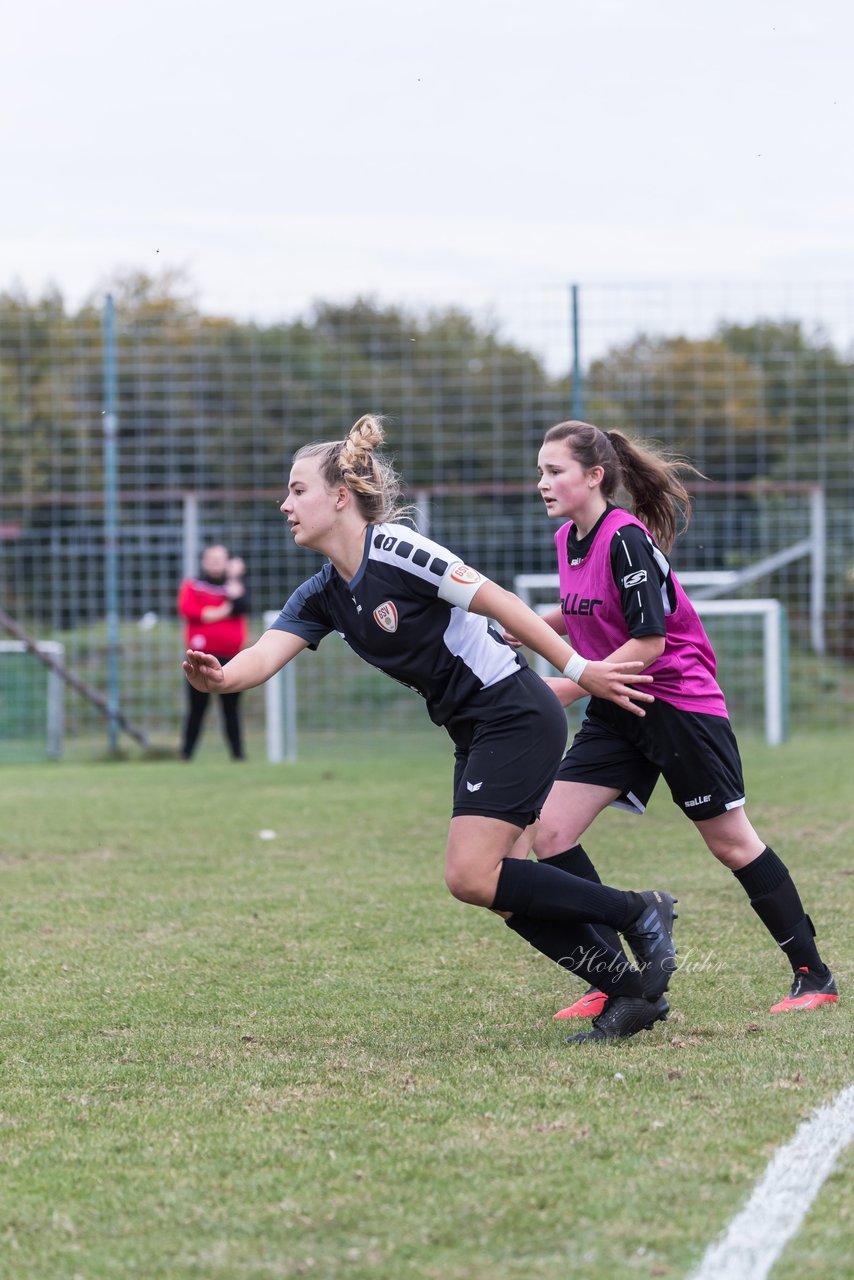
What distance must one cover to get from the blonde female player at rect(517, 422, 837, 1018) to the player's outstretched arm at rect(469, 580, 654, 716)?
161 mm

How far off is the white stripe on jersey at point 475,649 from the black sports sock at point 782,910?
1.04 m

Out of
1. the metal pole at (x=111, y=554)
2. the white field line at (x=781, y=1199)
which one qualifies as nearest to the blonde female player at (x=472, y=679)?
the white field line at (x=781, y=1199)

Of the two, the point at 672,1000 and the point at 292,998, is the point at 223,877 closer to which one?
the point at 292,998

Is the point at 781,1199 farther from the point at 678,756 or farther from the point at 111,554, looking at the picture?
the point at 111,554

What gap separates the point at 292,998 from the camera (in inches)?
183

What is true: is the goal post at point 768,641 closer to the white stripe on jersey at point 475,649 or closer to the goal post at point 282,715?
the goal post at point 282,715

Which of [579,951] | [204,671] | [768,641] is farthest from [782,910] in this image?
[768,641]

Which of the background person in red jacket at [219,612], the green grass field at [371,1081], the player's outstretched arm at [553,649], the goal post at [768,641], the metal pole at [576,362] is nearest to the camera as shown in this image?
the green grass field at [371,1081]

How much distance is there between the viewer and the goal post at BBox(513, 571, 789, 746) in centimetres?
1252

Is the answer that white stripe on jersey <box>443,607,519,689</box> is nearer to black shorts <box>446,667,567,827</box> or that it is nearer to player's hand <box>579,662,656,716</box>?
black shorts <box>446,667,567,827</box>

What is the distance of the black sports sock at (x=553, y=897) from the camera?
13.3ft

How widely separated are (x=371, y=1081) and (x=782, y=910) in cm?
147

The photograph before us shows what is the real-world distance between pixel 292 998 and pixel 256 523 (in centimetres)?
1056

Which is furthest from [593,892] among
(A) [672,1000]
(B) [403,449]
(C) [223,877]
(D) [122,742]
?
(B) [403,449]
